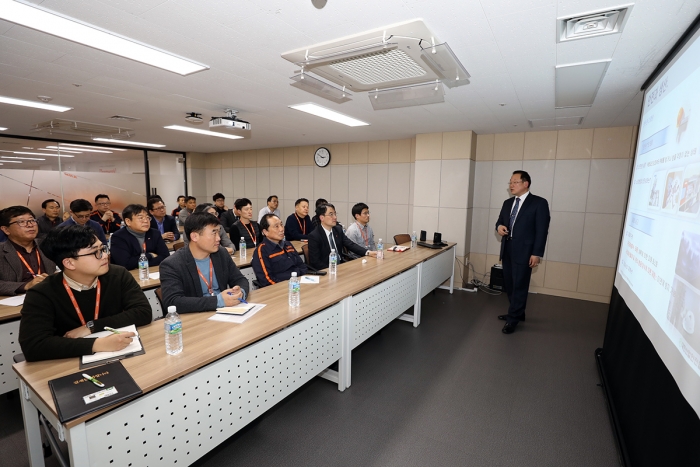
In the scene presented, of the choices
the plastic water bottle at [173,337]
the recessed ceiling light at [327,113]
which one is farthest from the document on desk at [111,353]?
the recessed ceiling light at [327,113]

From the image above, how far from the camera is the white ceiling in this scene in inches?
75.2

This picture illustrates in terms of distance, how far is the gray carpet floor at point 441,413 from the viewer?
217cm

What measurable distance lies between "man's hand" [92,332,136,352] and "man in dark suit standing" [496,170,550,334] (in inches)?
156

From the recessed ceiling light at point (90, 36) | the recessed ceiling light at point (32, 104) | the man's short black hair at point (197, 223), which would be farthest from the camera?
the recessed ceiling light at point (32, 104)

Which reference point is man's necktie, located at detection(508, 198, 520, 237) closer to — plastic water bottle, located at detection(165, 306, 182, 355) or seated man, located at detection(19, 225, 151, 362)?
plastic water bottle, located at detection(165, 306, 182, 355)

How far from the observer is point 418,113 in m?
4.45

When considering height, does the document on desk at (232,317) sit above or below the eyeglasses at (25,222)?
below

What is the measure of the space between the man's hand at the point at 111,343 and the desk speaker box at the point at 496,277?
17.6 ft

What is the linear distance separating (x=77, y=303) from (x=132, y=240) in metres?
2.06

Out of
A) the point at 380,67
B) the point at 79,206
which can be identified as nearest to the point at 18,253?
the point at 79,206

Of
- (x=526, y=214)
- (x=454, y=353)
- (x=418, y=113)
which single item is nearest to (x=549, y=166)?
(x=526, y=214)

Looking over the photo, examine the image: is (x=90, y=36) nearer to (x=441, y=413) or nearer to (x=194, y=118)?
(x=194, y=118)

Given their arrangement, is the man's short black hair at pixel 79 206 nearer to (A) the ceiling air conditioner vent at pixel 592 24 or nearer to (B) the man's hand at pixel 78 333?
(B) the man's hand at pixel 78 333

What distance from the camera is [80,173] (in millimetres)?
7770
